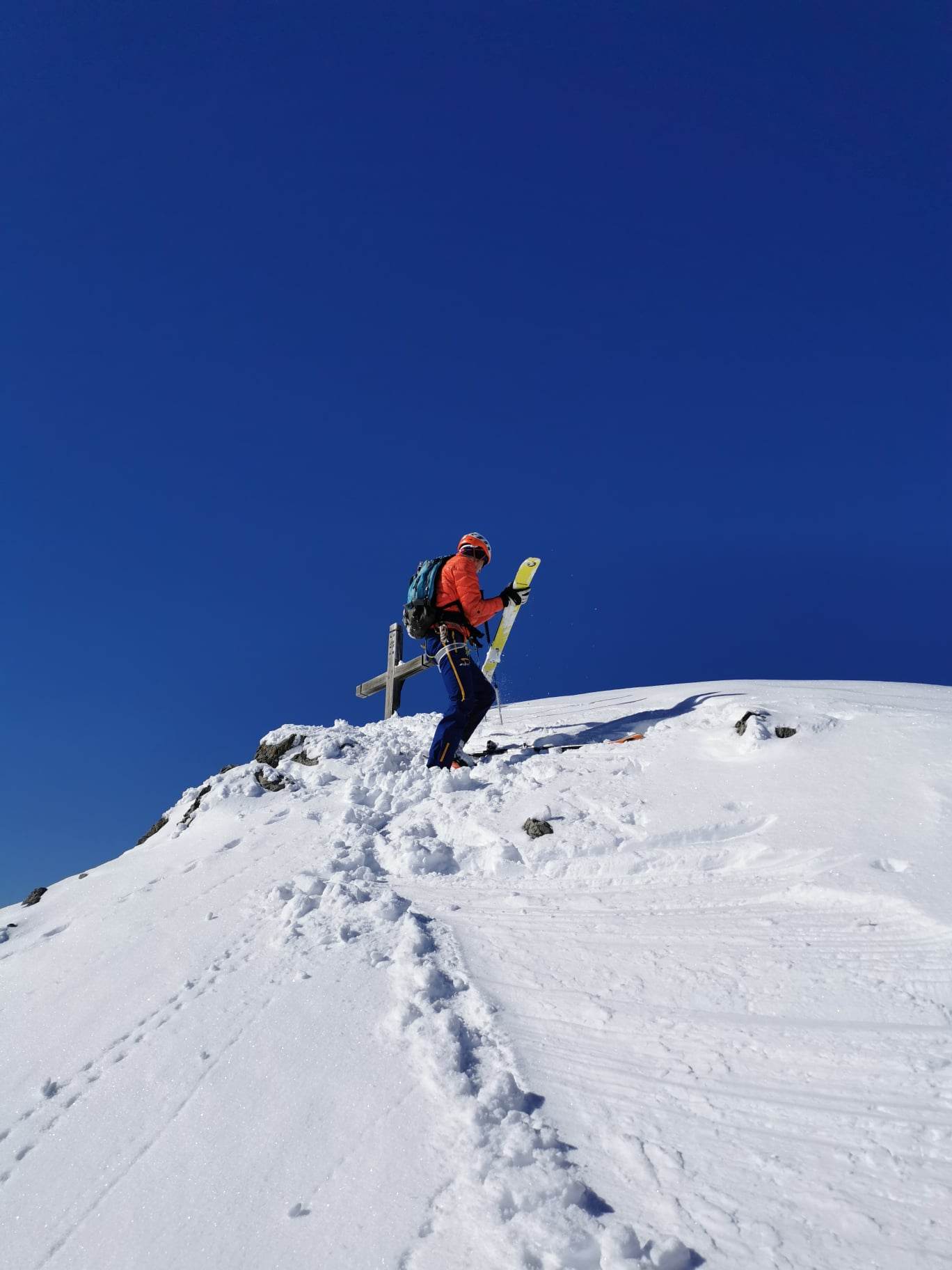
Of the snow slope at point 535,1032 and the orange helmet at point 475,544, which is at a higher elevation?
the orange helmet at point 475,544

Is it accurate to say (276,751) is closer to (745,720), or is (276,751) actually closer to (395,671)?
(395,671)

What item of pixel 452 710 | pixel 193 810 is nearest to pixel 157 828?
pixel 193 810

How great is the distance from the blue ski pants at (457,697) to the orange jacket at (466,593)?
33 cm

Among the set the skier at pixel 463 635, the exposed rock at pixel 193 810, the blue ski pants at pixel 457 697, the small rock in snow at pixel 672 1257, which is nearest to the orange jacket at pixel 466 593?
the skier at pixel 463 635

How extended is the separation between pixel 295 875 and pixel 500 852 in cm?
169

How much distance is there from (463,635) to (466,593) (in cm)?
51

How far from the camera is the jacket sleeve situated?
8.58 metres

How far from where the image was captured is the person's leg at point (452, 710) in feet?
26.5

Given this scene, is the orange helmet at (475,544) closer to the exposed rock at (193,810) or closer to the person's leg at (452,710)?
the person's leg at (452,710)

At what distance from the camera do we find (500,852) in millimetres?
5828

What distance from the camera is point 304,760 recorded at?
30.2 feet

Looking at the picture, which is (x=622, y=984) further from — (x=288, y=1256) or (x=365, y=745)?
(x=365, y=745)

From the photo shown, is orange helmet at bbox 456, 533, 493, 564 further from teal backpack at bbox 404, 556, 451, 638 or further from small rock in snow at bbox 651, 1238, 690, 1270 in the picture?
small rock in snow at bbox 651, 1238, 690, 1270

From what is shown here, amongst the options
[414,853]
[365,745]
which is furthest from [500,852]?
[365,745]
